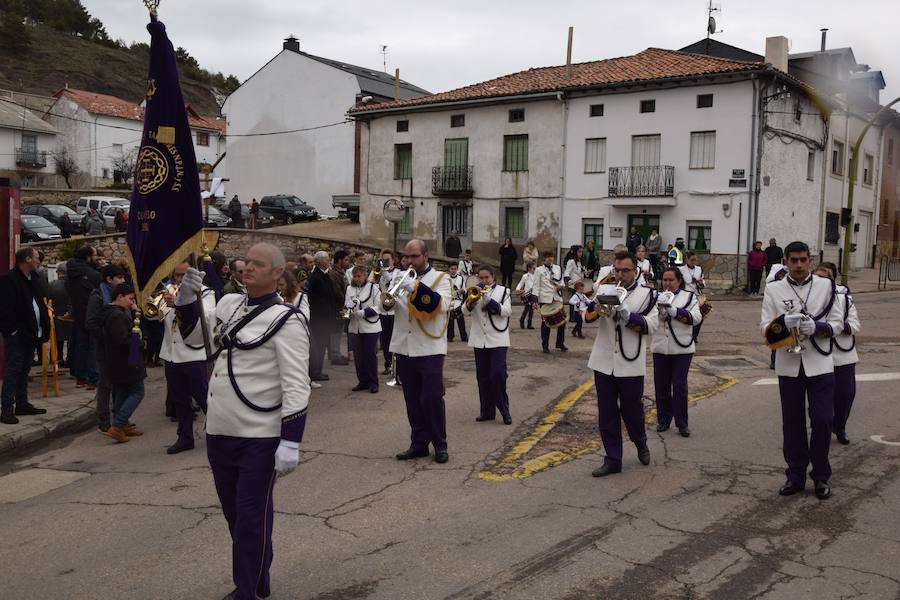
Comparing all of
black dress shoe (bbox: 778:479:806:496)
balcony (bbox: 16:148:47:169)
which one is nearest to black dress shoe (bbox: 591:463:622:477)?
black dress shoe (bbox: 778:479:806:496)

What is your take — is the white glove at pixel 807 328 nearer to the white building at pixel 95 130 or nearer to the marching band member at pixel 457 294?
the marching band member at pixel 457 294

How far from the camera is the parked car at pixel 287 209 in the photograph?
4397 cm

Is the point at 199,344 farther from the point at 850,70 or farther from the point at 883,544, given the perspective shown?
the point at 850,70

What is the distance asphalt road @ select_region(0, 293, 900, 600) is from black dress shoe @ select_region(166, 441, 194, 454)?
87mm

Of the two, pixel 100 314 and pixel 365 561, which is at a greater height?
pixel 100 314

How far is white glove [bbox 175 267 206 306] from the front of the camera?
5876mm

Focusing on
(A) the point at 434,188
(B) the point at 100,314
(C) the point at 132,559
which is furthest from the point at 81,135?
(C) the point at 132,559

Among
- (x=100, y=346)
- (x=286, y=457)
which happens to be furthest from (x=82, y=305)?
(x=286, y=457)

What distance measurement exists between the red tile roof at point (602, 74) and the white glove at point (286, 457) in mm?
26820

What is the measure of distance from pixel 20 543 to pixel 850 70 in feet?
→ 135

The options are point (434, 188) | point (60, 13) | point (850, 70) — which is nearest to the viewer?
point (434, 188)

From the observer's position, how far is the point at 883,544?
577 centimetres

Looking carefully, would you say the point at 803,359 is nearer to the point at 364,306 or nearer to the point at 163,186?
the point at 163,186

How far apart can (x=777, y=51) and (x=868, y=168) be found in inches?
444
